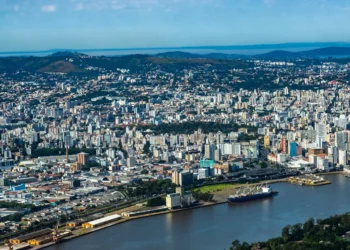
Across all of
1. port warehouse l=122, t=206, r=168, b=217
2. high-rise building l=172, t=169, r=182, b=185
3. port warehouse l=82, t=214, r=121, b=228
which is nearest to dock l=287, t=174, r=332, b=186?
high-rise building l=172, t=169, r=182, b=185

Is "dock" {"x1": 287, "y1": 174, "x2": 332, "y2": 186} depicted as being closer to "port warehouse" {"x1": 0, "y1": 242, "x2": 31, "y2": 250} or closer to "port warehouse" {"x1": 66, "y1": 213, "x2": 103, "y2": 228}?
"port warehouse" {"x1": 66, "y1": 213, "x2": 103, "y2": 228}

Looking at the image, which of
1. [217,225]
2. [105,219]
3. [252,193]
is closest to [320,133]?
[252,193]

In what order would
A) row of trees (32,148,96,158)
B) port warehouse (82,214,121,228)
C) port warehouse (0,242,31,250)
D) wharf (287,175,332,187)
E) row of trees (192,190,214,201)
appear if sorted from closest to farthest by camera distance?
port warehouse (0,242,31,250) → port warehouse (82,214,121,228) → row of trees (192,190,214,201) → wharf (287,175,332,187) → row of trees (32,148,96,158)

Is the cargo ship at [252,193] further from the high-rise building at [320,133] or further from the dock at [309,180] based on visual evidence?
the high-rise building at [320,133]

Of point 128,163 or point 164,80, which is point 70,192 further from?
point 164,80

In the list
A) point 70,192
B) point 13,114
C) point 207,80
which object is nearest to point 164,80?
point 207,80
